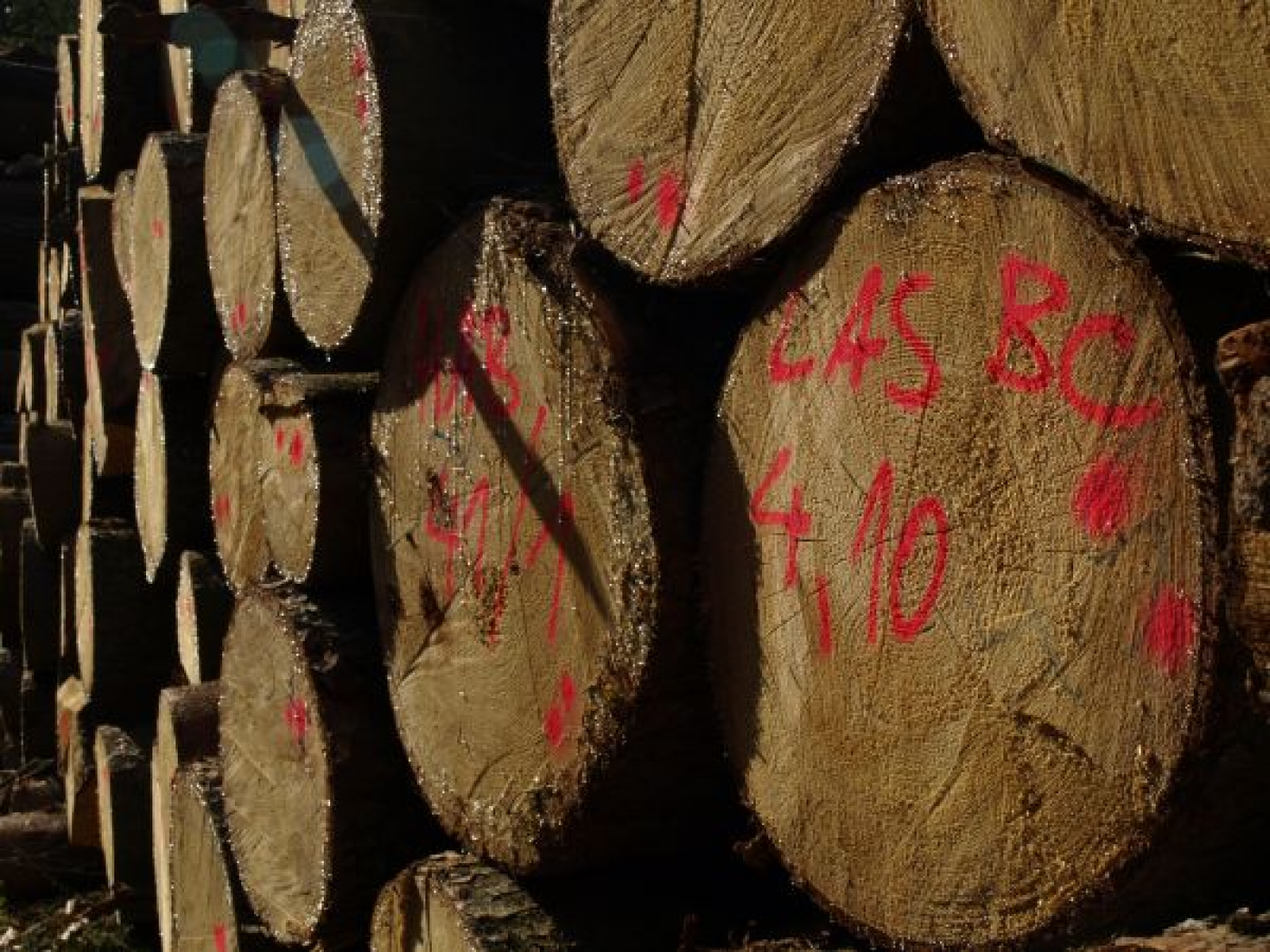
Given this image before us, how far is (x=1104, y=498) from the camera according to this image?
125 cm

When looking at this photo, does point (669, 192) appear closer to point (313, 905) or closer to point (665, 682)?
point (665, 682)

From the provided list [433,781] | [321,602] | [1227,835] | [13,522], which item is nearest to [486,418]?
A: [433,781]

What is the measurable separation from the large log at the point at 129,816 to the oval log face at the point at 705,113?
2.86m

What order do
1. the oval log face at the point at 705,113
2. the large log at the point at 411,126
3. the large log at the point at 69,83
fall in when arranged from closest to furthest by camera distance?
the oval log face at the point at 705,113 < the large log at the point at 411,126 < the large log at the point at 69,83

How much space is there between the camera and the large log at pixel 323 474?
2580 millimetres

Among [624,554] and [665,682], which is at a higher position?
[624,554]

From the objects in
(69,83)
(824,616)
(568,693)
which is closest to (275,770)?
(568,693)

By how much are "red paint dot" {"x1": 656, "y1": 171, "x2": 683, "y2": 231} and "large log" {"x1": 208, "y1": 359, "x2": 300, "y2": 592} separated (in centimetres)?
120

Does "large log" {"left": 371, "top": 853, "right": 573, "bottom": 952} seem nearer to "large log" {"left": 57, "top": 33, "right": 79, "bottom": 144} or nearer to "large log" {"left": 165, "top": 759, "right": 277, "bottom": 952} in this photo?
"large log" {"left": 165, "top": 759, "right": 277, "bottom": 952}

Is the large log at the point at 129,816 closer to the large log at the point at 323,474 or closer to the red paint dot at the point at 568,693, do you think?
the large log at the point at 323,474

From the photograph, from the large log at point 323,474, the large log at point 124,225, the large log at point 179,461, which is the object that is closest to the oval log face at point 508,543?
the large log at point 323,474

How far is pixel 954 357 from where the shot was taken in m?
1.39

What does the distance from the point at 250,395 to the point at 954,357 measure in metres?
1.81

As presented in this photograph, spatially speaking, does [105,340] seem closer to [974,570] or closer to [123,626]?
[123,626]
